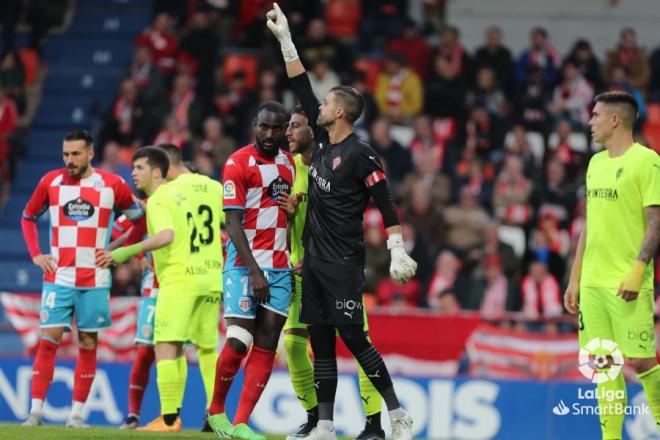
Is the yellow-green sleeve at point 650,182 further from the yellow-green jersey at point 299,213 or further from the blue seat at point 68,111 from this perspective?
the blue seat at point 68,111

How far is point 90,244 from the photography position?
12906mm

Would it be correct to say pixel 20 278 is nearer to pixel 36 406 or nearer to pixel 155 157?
pixel 36 406

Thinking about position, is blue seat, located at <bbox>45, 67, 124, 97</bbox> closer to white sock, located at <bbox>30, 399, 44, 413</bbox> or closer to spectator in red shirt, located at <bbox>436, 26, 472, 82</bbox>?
spectator in red shirt, located at <bbox>436, 26, 472, 82</bbox>

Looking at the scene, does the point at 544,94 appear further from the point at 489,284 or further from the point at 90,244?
the point at 90,244

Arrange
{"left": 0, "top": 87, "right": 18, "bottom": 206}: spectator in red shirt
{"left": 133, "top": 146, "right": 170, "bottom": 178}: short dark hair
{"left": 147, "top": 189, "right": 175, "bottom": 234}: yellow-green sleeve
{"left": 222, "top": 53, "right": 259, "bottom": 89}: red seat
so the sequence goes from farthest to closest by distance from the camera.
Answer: {"left": 222, "top": 53, "right": 259, "bottom": 89}: red seat < {"left": 0, "top": 87, "right": 18, "bottom": 206}: spectator in red shirt < {"left": 133, "top": 146, "right": 170, "bottom": 178}: short dark hair < {"left": 147, "top": 189, "right": 175, "bottom": 234}: yellow-green sleeve

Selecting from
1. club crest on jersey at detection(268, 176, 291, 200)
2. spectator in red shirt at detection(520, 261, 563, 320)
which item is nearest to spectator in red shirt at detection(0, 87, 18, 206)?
spectator in red shirt at detection(520, 261, 563, 320)

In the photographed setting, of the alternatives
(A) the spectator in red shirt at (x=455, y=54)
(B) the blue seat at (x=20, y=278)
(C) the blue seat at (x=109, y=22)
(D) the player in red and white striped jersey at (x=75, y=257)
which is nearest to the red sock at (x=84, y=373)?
(D) the player in red and white striped jersey at (x=75, y=257)

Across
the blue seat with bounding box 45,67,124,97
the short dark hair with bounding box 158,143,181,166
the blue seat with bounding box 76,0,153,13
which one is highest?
the blue seat with bounding box 76,0,153,13

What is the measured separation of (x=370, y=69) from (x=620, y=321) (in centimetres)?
1330

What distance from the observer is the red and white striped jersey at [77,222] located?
42.3ft

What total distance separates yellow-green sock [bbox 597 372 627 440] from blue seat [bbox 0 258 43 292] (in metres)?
11.9

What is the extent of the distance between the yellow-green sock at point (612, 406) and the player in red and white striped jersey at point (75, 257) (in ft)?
16.4

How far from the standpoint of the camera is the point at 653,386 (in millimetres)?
10398

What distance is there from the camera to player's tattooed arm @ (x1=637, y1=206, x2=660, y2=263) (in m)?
10.2
